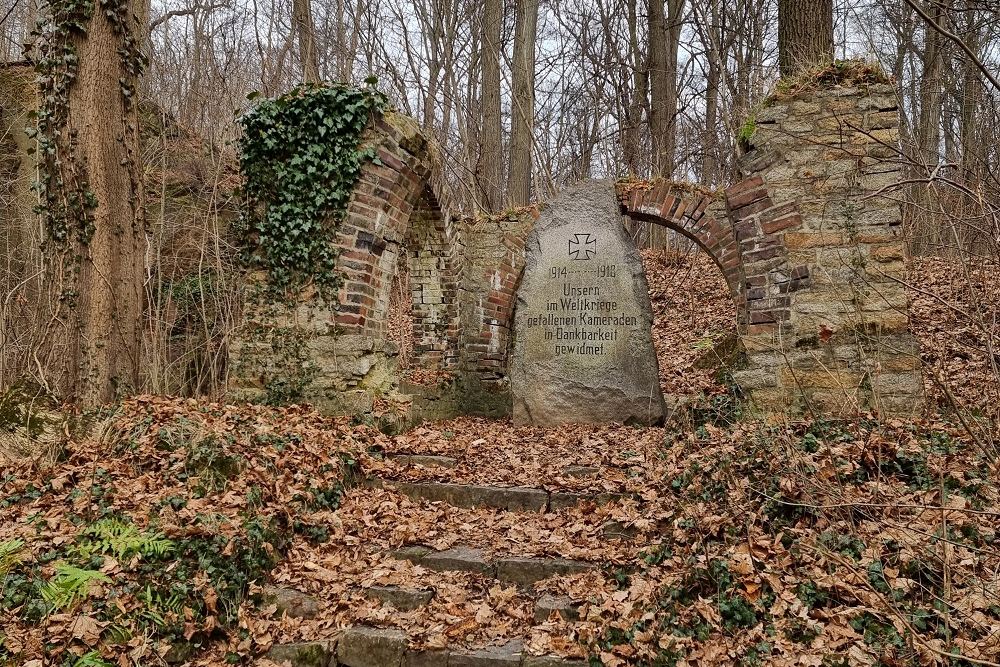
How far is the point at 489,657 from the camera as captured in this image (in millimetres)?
3301

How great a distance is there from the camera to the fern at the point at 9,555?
11.6 ft

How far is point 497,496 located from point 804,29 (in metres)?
7.22

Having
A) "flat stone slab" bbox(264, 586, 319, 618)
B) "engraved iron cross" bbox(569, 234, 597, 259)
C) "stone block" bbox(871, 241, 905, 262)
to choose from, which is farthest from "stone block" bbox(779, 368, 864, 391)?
"flat stone slab" bbox(264, 586, 319, 618)

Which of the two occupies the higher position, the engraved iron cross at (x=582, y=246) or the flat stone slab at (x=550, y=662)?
the engraved iron cross at (x=582, y=246)

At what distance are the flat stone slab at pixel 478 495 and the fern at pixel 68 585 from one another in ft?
7.68

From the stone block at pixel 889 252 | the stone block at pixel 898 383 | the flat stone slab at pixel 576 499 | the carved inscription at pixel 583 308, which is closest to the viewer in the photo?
the flat stone slab at pixel 576 499

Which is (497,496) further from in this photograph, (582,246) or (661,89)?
(661,89)

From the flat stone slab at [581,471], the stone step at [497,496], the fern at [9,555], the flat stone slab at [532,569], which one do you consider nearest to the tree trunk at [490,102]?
the flat stone slab at [581,471]

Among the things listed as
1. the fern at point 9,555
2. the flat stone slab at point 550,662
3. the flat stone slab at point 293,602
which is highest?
the fern at point 9,555

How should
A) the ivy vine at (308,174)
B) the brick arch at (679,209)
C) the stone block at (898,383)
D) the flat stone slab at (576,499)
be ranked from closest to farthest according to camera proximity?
the flat stone slab at (576,499) < the stone block at (898,383) < the ivy vine at (308,174) < the brick arch at (679,209)

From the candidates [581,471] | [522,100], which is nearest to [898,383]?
[581,471]

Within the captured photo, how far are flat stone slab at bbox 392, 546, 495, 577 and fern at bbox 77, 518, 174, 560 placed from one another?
1405mm

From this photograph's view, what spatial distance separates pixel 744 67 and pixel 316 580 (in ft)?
42.9

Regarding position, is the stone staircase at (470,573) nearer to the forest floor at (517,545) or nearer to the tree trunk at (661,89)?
the forest floor at (517,545)
